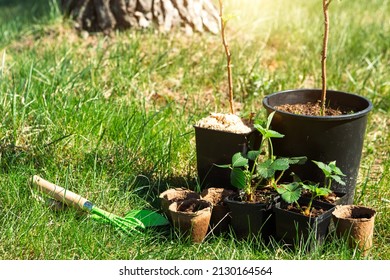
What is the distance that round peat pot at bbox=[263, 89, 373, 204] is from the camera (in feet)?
9.71

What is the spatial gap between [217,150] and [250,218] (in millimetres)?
410

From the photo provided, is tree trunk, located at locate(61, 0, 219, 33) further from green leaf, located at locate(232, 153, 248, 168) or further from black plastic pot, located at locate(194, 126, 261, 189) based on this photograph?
green leaf, located at locate(232, 153, 248, 168)

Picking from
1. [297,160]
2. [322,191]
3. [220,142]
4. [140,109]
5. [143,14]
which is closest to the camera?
[322,191]

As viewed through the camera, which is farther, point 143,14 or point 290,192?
point 143,14

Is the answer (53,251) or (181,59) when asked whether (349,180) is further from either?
(181,59)

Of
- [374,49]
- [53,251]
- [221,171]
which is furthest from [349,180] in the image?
[374,49]

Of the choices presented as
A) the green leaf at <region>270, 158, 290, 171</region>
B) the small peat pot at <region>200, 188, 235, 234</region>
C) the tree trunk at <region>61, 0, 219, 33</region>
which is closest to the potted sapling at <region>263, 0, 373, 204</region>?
the green leaf at <region>270, 158, 290, 171</region>

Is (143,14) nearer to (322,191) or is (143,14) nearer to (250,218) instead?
(250,218)

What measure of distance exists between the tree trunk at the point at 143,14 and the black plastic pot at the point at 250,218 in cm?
236

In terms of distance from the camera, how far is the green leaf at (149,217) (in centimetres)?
300

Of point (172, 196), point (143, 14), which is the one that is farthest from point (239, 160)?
point (143, 14)

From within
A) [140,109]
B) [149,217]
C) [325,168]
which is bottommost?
[149,217]

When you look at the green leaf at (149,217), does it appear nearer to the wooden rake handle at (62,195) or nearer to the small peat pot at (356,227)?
the wooden rake handle at (62,195)

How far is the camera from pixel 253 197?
2.97 meters
